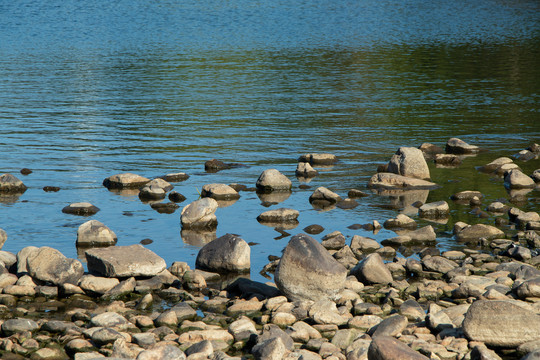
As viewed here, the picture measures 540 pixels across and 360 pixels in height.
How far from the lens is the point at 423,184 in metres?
20.5

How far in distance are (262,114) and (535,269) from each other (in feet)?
66.2

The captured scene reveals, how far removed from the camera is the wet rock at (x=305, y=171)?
21625mm

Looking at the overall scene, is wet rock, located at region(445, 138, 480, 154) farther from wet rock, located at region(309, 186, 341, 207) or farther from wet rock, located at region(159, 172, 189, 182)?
wet rock, located at region(159, 172, 189, 182)

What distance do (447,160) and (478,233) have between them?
7859mm

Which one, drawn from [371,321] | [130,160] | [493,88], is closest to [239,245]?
[371,321]

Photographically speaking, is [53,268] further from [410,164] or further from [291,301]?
[410,164]

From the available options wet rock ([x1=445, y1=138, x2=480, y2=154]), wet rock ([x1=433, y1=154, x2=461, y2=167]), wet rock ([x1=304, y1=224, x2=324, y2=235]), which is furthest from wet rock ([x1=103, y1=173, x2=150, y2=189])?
wet rock ([x1=445, y1=138, x2=480, y2=154])

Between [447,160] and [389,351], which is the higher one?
[389,351]

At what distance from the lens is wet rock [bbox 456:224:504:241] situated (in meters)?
15.8

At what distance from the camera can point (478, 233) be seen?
15.9m

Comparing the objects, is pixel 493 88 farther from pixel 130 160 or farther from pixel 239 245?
pixel 239 245

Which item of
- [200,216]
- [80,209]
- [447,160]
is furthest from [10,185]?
[447,160]

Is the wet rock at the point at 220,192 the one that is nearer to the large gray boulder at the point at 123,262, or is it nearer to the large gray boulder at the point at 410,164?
the large gray boulder at the point at 410,164

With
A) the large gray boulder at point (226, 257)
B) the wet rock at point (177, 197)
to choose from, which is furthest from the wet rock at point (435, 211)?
the wet rock at point (177, 197)
